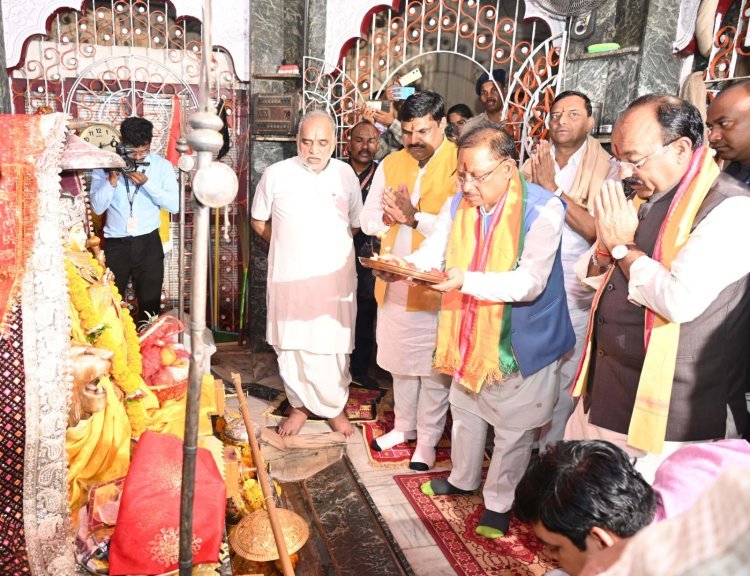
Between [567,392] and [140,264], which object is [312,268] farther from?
[140,264]

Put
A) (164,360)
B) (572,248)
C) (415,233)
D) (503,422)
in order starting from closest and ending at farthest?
1. (503,422)
2. (164,360)
3. (572,248)
4. (415,233)

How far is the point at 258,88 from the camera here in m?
5.32

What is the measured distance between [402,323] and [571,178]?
4.39 ft

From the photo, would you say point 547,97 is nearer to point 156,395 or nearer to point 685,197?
point 685,197

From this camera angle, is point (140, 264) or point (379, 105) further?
point (379, 105)

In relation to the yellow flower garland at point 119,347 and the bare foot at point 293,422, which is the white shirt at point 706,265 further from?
the bare foot at point 293,422

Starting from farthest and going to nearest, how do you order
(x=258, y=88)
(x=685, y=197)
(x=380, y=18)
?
(x=380, y=18), (x=258, y=88), (x=685, y=197)

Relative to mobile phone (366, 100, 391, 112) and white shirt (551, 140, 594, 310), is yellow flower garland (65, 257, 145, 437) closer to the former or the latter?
white shirt (551, 140, 594, 310)

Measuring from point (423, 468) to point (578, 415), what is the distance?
1.41 m

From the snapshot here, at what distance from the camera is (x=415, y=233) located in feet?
12.0

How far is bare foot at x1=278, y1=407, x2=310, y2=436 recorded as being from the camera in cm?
403

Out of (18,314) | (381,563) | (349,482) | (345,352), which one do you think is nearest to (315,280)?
(345,352)

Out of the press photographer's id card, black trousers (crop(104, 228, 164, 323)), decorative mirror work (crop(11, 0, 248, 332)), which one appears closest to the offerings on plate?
black trousers (crop(104, 228, 164, 323))

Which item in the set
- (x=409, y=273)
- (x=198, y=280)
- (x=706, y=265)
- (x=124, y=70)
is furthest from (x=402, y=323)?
(x=124, y=70)
